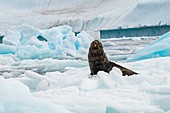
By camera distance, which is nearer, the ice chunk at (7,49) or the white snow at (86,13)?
the ice chunk at (7,49)

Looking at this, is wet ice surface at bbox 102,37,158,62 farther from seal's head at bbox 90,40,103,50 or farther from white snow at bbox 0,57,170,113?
white snow at bbox 0,57,170,113

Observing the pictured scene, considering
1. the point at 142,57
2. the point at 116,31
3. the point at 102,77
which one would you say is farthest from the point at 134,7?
the point at 102,77

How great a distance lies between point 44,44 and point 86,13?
29.1 m

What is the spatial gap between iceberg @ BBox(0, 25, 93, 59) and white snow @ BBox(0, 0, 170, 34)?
14232 millimetres

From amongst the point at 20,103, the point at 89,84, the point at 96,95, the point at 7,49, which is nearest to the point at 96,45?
the point at 89,84

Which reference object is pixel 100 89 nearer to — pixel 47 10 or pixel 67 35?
pixel 67 35

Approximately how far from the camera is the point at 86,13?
1756 inches

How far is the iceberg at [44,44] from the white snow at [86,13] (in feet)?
46.7

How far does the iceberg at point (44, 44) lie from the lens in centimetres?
1524

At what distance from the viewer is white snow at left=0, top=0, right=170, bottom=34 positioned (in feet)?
106

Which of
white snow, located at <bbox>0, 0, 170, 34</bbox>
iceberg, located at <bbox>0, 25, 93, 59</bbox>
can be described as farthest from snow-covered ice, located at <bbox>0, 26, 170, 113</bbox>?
white snow, located at <bbox>0, 0, 170, 34</bbox>

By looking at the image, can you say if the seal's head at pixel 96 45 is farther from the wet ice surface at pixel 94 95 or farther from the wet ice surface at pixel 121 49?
the wet ice surface at pixel 121 49

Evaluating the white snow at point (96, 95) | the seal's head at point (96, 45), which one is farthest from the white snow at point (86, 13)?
the white snow at point (96, 95)

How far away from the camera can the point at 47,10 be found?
5125 cm
